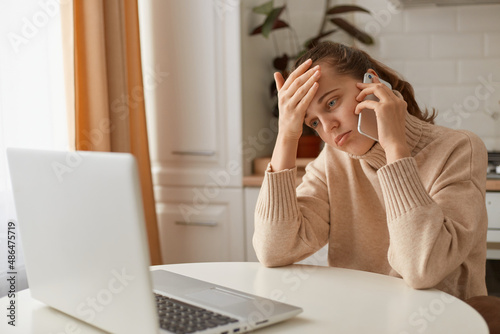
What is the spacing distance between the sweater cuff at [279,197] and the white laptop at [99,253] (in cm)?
37

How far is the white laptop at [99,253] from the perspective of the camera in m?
0.73

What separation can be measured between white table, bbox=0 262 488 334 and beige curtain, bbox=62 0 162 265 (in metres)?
1.07

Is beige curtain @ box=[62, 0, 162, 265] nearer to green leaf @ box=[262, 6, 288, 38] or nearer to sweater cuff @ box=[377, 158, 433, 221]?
green leaf @ box=[262, 6, 288, 38]

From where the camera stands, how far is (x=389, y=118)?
123cm

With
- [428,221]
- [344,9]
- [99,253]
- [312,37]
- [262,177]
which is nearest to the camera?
[99,253]

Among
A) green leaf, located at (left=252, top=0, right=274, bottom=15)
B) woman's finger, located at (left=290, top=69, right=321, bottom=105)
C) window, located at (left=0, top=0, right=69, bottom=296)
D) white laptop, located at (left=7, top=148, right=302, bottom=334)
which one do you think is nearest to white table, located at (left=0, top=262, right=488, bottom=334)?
white laptop, located at (left=7, top=148, right=302, bottom=334)

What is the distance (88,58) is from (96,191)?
1.53 meters

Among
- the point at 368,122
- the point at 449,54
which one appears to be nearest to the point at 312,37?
the point at 449,54

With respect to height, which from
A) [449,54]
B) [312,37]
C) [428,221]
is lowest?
[428,221]

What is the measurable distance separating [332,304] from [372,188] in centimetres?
53

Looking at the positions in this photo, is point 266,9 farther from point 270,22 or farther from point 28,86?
point 28,86

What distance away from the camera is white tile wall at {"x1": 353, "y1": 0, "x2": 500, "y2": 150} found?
262 cm

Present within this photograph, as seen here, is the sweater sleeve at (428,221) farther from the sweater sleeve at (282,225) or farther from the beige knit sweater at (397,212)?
the sweater sleeve at (282,225)

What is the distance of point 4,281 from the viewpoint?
6.06 ft
